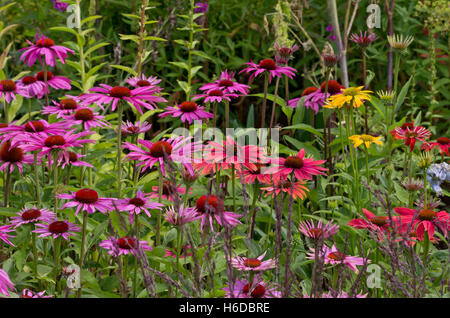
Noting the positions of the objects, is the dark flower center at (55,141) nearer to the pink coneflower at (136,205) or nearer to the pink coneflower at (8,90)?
the pink coneflower at (136,205)

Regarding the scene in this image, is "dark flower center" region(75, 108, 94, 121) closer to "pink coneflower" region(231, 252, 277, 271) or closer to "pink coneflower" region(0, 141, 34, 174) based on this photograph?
"pink coneflower" region(0, 141, 34, 174)

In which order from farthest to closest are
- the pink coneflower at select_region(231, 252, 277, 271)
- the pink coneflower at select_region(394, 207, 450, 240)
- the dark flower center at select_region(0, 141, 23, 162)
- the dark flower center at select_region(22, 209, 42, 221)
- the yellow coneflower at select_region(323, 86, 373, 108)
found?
1. the yellow coneflower at select_region(323, 86, 373, 108)
2. the dark flower center at select_region(0, 141, 23, 162)
3. the dark flower center at select_region(22, 209, 42, 221)
4. the pink coneflower at select_region(394, 207, 450, 240)
5. the pink coneflower at select_region(231, 252, 277, 271)

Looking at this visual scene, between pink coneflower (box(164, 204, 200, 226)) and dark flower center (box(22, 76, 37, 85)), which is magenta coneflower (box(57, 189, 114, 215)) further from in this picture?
dark flower center (box(22, 76, 37, 85))

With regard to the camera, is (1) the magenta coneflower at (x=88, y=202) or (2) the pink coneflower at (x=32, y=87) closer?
(1) the magenta coneflower at (x=88, y=202)

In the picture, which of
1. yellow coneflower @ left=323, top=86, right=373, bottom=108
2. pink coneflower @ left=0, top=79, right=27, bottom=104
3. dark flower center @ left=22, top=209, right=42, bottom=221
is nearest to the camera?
dark flower center @ left=22, top=209, right=42, bottom=221

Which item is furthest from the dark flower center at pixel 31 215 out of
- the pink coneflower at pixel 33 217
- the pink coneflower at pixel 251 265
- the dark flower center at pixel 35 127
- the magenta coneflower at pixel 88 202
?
the pink coneflower at pixel 251 265

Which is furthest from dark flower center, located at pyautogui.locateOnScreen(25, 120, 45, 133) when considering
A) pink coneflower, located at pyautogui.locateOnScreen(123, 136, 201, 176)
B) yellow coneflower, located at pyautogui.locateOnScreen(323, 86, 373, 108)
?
yellow coneflower, located at pyautogui.locateOnScreen(323, 86, 373, 108)

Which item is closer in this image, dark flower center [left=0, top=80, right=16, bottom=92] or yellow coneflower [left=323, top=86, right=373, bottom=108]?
yellow coneflower [left=323, top=86, right=373, bottom=108]

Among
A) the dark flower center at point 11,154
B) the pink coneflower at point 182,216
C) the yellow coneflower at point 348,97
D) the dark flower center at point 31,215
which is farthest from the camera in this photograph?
the yellow coneflower at point 348,97

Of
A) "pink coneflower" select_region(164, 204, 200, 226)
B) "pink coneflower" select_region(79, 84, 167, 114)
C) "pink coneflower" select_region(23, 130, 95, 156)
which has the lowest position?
"pink coneflower" select_region(164, 204, 200, 226)

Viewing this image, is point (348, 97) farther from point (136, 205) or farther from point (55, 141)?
point (55, 141)

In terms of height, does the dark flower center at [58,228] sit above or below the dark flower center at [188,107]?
below

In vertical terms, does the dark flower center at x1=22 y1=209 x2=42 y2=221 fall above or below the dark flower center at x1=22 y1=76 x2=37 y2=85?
below
